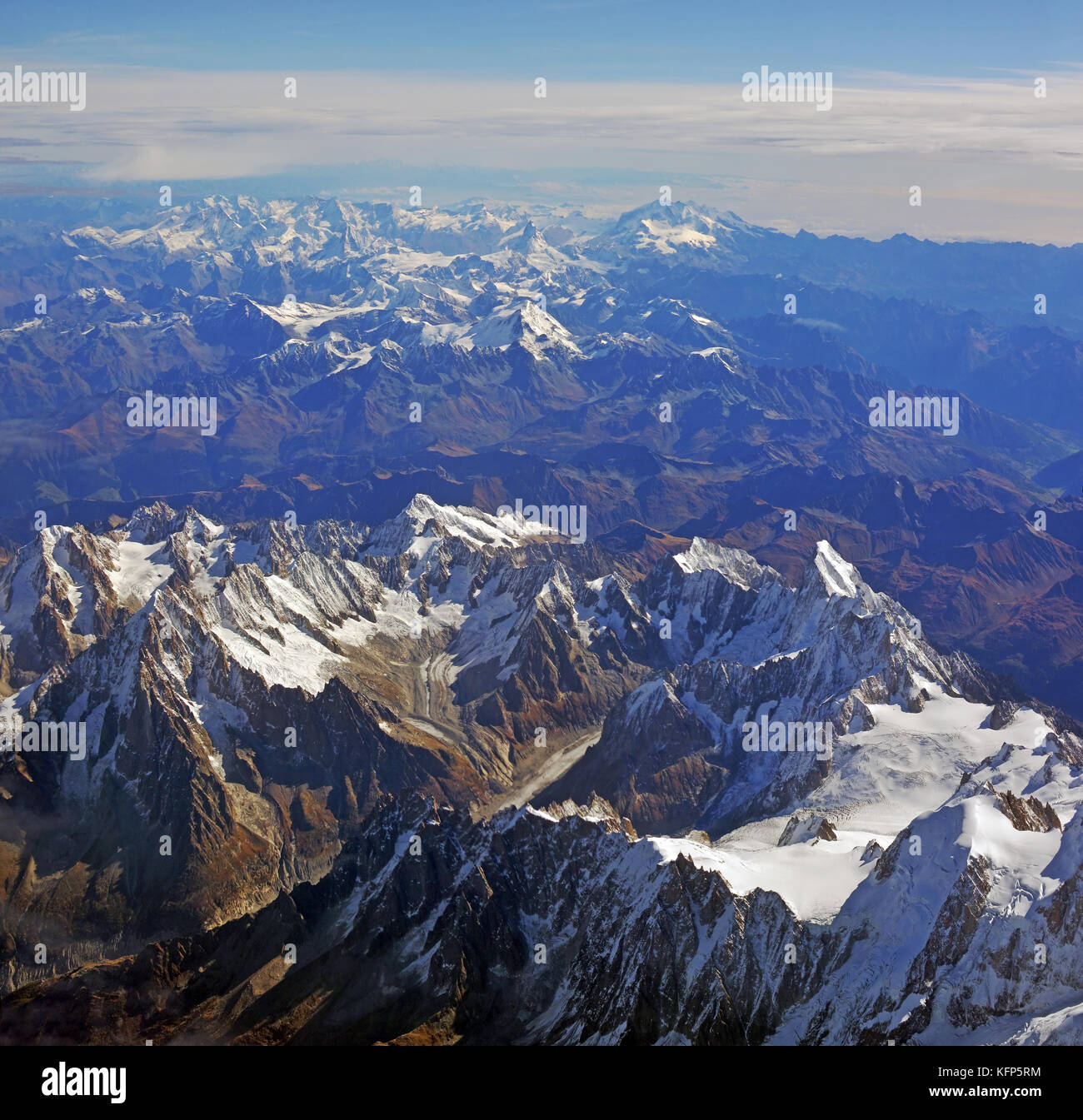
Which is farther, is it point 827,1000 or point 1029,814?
point 1029,814

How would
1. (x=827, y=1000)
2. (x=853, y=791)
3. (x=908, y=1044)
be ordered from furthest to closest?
(x=853, y=791)
(x=827, y=1000)
(x=908, y=1044)

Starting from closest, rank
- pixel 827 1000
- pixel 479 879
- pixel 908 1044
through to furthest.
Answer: pixel 908 1044, pixel 827 1000, pixel 479 879

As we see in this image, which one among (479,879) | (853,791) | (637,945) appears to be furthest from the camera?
(853,791)

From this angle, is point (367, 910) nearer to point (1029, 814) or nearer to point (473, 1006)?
point (473, 1006)

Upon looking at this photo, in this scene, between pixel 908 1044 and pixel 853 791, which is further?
pixel 853 791

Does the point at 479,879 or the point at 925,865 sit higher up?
the point at 925,865
